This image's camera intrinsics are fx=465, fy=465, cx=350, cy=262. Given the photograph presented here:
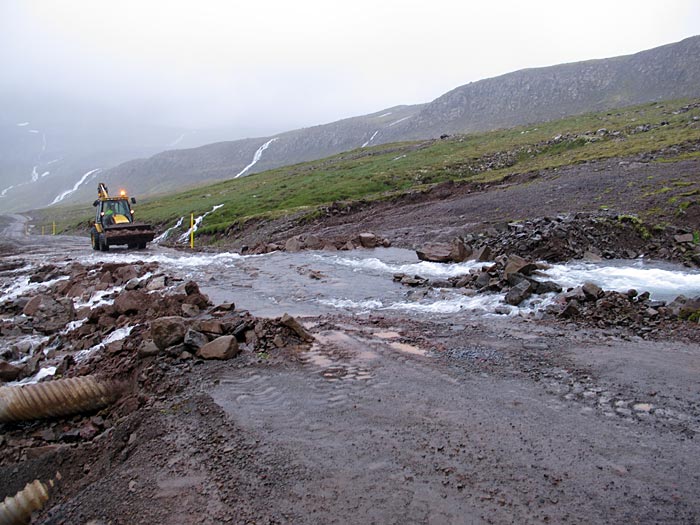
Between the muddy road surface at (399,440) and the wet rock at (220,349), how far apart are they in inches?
5.8

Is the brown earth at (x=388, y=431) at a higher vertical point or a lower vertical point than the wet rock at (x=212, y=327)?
lower

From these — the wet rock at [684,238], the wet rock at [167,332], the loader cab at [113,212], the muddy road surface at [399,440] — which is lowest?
the wet rock at [684,238]

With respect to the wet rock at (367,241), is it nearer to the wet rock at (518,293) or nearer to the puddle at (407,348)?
the wet rock at (518,293)

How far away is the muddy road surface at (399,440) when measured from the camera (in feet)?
14.9

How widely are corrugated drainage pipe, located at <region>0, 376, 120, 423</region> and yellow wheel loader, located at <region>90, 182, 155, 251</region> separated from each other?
24.6 metres

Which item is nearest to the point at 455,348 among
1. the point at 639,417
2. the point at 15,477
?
the point at 639,417

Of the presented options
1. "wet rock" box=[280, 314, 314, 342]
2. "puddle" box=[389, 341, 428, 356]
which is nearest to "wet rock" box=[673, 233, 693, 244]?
"puddle" box=[389, 341, 428, 356]

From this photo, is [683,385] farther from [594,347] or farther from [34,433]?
[34,433]

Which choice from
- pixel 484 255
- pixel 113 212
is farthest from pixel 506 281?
pixel 113 212

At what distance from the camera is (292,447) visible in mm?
5648

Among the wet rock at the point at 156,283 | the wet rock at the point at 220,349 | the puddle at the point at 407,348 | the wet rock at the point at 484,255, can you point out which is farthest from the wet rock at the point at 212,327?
the wet rock at the point at 484,255

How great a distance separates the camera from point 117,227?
30.0 meters

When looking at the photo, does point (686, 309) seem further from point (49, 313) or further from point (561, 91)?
point (561, 91)

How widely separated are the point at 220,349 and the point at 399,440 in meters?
4.15
